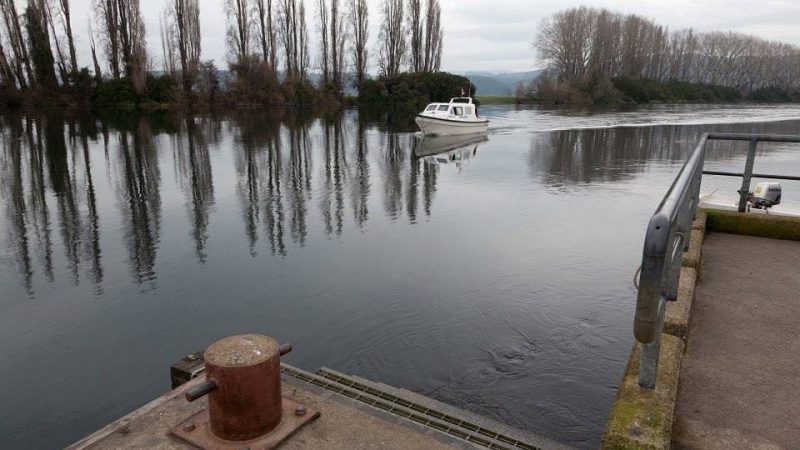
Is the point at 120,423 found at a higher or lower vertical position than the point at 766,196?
lower

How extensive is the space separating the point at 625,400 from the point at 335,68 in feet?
190

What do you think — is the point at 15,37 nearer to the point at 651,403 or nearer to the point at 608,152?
the point at 608,152

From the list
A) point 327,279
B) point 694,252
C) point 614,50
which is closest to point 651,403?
point 694,252

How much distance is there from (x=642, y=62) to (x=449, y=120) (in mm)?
71886

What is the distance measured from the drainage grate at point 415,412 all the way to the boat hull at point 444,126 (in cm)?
2422

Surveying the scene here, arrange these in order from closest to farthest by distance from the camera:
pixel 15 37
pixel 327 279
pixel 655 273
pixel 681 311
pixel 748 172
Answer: pixel 655 273 < pixel 681 311 < pixel 748 172 < pixel 327 279 < pixel 15 37

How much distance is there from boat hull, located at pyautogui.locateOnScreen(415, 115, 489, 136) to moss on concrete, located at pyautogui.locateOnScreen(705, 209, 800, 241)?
73.8 feet

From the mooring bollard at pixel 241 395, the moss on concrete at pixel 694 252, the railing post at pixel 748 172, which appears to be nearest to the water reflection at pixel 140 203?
the mooring bollard at pixel 241 395

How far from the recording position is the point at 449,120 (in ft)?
92.8

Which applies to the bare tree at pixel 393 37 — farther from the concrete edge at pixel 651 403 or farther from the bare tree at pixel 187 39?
the concrete edge at pixel 651 403

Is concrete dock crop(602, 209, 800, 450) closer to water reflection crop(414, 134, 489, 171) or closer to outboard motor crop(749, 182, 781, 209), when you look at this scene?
outboard motor crop(749, 182, 781, 209)

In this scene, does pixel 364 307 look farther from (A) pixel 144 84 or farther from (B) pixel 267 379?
(A) pixel 144 84

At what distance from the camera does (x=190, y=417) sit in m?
3.19

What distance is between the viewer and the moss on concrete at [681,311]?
3.25 m
